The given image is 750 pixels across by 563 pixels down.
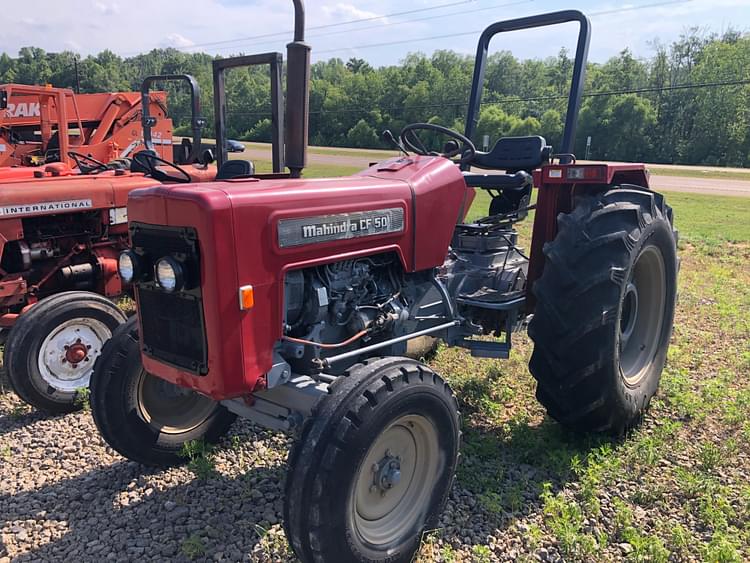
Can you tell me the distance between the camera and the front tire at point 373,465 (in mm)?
2109

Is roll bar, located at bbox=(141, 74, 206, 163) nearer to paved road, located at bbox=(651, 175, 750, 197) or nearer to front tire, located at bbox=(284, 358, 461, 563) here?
front tire, located at bbox=(284, 358, 461, 563)

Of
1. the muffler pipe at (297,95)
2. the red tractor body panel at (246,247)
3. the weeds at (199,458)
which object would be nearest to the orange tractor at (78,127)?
the weeds at (199,458)

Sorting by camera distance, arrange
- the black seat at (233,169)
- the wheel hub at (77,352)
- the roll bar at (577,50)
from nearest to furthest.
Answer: the roll bar at (577,50) → the wheel hub at (77,352) → the black seat at (233,169)

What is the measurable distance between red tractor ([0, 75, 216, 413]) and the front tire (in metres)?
1.98

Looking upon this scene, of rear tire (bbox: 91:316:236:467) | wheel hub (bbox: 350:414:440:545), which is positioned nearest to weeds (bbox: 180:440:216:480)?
rear tire (bbox: 91:316:236:467)

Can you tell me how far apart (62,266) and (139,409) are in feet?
8.25

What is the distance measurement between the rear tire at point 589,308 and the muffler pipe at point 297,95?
1.32 m

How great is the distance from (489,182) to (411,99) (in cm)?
4088

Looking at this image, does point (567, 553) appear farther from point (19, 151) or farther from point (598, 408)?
point (19, 151)

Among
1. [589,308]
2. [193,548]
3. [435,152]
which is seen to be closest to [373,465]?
[193,548]

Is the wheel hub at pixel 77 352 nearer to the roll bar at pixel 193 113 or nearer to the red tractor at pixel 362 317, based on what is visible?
the red tractor at pixel 362 317

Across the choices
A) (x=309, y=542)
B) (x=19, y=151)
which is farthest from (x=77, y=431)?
(x=19, y=151)

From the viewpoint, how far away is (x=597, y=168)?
131 inches

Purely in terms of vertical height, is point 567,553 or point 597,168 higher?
point 597,168
